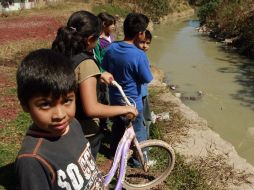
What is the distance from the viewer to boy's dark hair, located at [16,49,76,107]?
1706mm

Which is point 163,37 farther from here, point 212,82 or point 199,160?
point 199,160

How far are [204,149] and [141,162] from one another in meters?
1.76

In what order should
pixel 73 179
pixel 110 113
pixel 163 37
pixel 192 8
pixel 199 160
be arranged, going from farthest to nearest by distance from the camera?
pixel 192 8 → pixel 163 37 → pixel 199 160 → pixel 110 113 → pixel 73 179

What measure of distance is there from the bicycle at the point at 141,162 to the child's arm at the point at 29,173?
142 centimetres

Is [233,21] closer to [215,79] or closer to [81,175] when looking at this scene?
[215,79]

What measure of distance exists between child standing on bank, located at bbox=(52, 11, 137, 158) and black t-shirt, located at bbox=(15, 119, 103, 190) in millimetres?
623

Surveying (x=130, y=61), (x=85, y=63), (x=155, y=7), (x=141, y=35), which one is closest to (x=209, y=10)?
(x=155, y=7)

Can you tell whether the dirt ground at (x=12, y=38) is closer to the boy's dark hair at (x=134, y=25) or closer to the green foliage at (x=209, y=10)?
the boy's dark hair at (x=134, y=25)

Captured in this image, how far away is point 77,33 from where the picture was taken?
280cm

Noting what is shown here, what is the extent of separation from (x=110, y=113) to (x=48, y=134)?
0.99 metres

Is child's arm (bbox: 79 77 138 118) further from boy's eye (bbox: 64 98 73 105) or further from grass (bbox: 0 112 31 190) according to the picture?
grass (bbox: 0 112 31 190)

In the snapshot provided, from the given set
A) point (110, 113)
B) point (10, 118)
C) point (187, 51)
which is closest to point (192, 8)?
point (187, 51)

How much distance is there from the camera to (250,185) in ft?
14.6

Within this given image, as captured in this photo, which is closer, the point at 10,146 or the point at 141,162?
the point at 141,162
